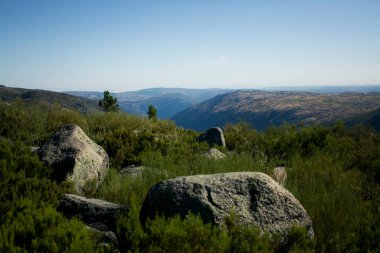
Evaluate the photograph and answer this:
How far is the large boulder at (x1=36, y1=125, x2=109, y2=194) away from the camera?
6.82 m

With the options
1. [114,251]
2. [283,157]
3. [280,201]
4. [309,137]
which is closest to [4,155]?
[114,251]

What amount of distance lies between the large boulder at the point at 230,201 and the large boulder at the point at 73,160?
245 centimetres

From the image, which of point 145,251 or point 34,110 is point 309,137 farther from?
point 34,110

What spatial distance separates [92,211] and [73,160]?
200cm

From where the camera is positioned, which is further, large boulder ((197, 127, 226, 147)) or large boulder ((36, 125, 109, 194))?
large boulder ((197, 127, 226, 147))

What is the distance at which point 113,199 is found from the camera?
6.23 meters

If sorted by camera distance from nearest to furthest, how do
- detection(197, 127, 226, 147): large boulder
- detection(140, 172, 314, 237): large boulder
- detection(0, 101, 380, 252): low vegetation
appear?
detection(0, 101, 380, 252): low vegetation → detection(140, 172, 314, 237): large boulder → detection(197, 127, 226, 147): large boulder

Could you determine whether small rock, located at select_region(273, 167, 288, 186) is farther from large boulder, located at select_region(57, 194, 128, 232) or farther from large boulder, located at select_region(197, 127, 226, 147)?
large boulder, located at select_region(197, 127, 226, 147)

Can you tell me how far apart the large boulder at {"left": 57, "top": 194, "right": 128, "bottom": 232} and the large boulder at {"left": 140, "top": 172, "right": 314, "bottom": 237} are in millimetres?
525

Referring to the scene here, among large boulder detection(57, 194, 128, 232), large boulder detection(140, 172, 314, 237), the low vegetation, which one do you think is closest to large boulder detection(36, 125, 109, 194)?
the low vegetation

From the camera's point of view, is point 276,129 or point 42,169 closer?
point 42,169

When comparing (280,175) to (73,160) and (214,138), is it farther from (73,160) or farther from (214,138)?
(214,138)

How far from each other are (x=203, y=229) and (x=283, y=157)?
723 centimetres

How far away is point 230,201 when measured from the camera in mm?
4703
